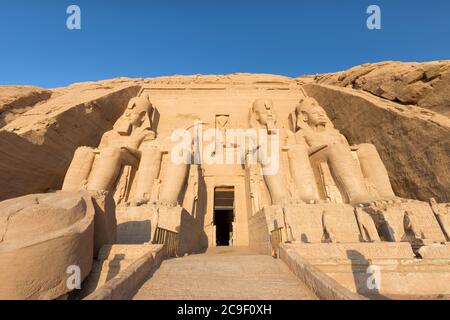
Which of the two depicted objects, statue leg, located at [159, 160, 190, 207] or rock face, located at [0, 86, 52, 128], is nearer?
statue leg, located at [159, 160, 190, 207]

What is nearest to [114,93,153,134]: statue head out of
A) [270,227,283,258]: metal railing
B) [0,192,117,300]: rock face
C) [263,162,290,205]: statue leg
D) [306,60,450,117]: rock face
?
[263,162,290,205]: statue leg

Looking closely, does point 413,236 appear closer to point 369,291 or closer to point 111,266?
point 369,291

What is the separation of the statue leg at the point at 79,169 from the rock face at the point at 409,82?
7.03 metres

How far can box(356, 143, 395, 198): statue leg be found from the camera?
557cm

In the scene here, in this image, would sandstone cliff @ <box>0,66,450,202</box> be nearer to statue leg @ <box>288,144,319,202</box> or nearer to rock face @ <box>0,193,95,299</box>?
statue leg @ <box>288,144,319,202</box>

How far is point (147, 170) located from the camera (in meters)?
6.15

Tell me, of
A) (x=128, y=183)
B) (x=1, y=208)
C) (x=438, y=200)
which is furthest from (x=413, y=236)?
(x=128, y=183)

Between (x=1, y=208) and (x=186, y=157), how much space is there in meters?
3.93

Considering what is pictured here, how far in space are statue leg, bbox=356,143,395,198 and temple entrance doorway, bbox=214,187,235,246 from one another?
3470 millimetres

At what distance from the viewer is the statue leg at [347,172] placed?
213 inches

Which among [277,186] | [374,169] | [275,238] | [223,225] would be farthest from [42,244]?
[223,225]

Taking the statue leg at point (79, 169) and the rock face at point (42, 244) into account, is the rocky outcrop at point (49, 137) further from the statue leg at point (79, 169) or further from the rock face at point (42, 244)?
the rock face at point (42, 244)

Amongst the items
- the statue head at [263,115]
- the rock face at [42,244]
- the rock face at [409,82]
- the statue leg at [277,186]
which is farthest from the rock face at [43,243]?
the rock face at [409,82]

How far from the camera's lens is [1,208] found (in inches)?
96.1
